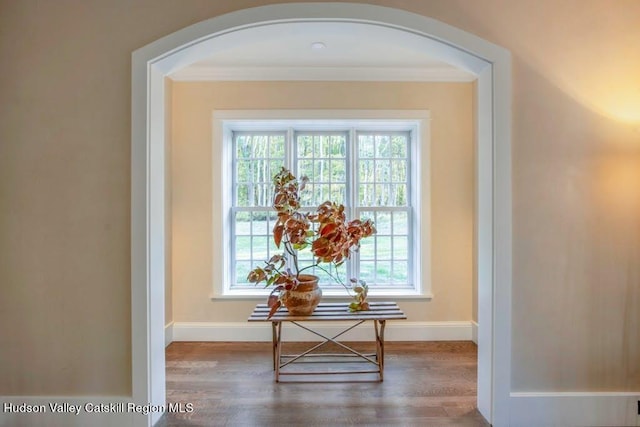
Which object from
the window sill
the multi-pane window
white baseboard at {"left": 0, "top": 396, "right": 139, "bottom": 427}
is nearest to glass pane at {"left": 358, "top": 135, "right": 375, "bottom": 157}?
the multi-pane window

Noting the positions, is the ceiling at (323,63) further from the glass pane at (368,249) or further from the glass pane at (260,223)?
the glass pane at (368,249)

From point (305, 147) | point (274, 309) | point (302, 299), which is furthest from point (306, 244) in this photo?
point (305, 147)

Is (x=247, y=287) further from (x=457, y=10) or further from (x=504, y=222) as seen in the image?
(x=457, y=10)

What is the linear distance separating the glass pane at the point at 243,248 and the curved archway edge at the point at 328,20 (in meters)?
1.43

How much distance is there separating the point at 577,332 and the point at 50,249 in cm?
303

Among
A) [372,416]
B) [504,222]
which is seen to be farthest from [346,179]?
[372,416]

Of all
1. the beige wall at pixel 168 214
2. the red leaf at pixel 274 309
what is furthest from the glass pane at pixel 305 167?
the red leaf at pixel 274 309

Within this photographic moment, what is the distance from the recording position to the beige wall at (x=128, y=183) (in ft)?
6.07

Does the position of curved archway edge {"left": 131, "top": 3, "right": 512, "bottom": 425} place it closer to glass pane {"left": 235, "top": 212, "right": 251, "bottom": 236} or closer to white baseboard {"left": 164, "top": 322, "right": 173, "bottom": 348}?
white baseboard {"left": 164, "top": 322, "right": 173, "bottom": 348}

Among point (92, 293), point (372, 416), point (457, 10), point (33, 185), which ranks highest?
point (457, 10)

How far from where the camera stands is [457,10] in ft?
6.06

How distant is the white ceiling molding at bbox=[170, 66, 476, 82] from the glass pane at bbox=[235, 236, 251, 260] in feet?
5.02

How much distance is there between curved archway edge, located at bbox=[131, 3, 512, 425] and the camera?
5.95 ft

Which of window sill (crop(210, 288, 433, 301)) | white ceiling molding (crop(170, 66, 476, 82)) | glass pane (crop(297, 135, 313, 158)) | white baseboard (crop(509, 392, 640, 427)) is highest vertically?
white ceiling molding (crop(170, 66, 476, 82))
